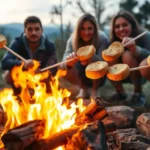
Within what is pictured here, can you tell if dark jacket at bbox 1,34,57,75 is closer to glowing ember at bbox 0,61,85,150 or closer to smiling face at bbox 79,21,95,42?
smiling face at bbox 79,21,95,42

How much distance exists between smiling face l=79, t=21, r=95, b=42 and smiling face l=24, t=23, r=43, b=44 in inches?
25.1

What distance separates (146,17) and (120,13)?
901 centimetres

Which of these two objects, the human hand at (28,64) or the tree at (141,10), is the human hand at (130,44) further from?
the tree at (141,10)

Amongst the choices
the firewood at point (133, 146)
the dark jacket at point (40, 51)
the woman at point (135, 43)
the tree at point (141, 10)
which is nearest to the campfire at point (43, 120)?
the firewood at point (133, 146)

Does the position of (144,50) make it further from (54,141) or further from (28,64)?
(54,141)

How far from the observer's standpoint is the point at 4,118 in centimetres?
410

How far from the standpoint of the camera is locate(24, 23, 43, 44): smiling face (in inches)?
212

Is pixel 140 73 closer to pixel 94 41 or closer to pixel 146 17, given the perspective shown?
pixel 94 41

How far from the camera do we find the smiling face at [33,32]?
5383 mm

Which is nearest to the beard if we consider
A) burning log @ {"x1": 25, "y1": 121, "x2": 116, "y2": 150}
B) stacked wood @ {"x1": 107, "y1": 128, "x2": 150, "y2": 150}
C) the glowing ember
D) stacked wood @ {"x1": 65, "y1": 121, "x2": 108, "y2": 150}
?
the glowing ember

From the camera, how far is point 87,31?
5.41 m

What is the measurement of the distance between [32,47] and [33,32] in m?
0.32

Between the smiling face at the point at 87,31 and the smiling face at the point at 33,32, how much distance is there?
2.09 feet

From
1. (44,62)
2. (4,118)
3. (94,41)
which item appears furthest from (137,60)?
(4,118)
